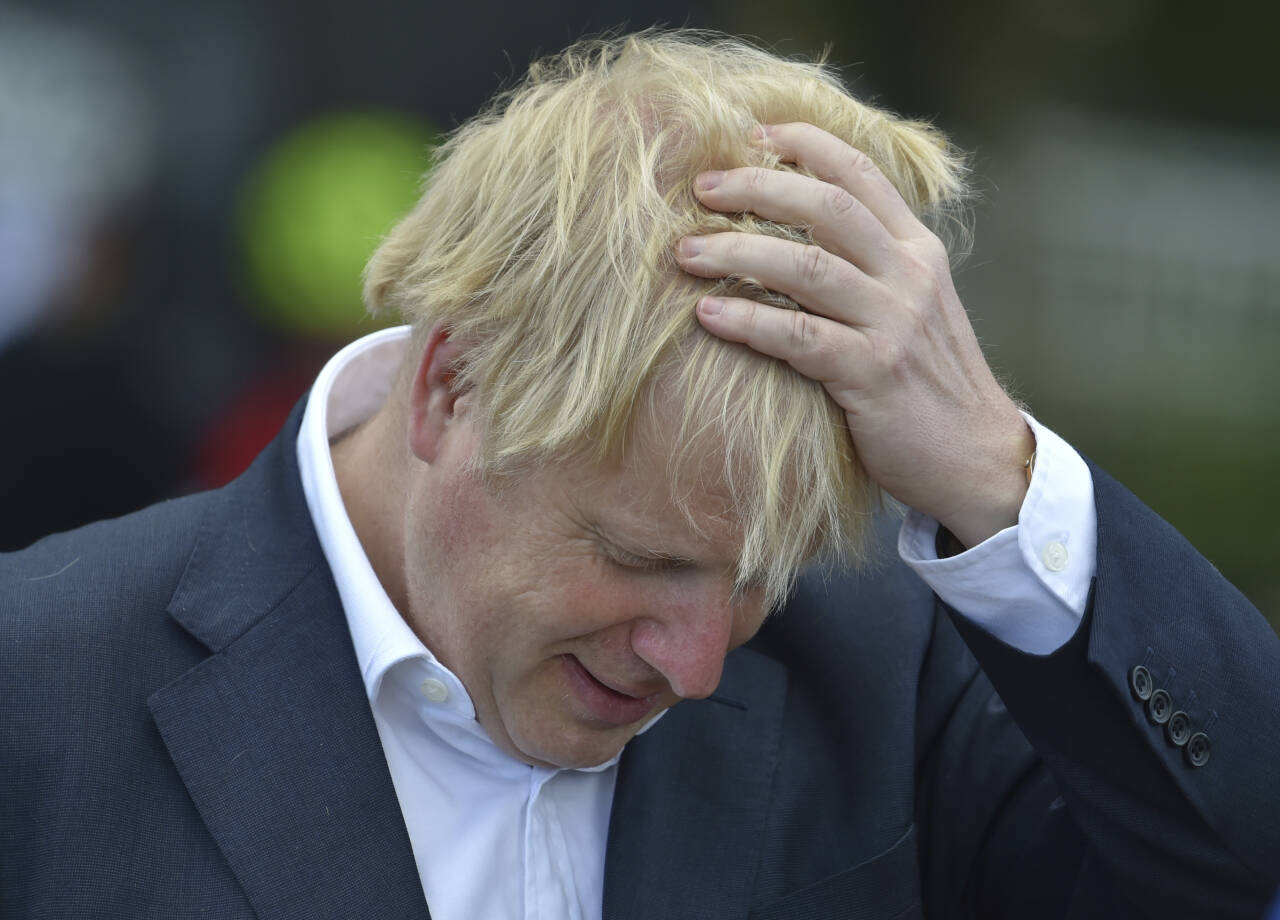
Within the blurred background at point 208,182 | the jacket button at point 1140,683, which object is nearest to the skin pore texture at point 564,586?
the jacket button at point 1140,683

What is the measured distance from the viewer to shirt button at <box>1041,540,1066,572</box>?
1.64 metres

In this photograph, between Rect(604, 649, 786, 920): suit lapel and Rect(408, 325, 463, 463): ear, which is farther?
Rect(604, 649, 786, 920): suit lapel

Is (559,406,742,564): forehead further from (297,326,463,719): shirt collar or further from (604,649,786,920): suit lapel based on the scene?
(604,649,786,920): suit lapel

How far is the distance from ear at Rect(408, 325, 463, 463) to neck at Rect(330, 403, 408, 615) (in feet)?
0.40

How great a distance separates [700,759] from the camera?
6.17 ft

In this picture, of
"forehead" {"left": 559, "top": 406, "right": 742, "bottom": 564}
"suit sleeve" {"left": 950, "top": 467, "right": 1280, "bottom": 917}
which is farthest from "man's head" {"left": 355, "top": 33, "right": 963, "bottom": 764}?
"suit sleeve" {"left": 950, "top": 467, "right": 1280, "bottom": 917}

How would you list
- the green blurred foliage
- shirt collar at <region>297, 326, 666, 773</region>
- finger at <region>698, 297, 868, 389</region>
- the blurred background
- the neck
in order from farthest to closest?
1. the green blurred foliage
2. the blurred background
3. the neck
4. shirt collar at <region>297, 326, 666, 773</region>
5. finger at <region>698, 297, 868, 389</region>

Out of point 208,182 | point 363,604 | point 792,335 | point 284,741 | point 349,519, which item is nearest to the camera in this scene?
point 792,335

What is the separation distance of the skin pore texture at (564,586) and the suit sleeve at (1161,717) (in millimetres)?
393

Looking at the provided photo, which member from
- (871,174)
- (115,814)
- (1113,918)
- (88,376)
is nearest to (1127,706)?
(1113,918)

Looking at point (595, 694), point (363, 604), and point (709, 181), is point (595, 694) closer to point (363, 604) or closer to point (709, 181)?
point (363, 604)

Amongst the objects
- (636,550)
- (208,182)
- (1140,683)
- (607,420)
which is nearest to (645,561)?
(636,550)

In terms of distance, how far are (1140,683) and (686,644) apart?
0.56 m

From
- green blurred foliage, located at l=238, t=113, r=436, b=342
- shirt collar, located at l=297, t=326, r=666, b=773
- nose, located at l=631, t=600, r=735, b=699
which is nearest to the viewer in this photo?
nose, located at l=631, t=600, r=735, b=699
